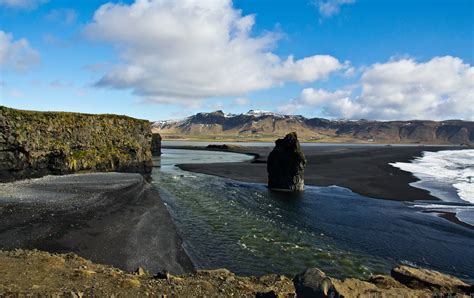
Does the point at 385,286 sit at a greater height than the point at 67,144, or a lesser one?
lesser

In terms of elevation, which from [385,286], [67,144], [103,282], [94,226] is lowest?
[94,226]

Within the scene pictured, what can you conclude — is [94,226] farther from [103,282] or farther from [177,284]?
[177,284]

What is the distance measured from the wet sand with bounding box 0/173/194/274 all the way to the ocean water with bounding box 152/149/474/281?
167 cm

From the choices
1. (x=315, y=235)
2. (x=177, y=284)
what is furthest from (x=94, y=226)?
(x=315, y=235)

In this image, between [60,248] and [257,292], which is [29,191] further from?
[257,292]

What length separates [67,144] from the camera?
45.8 meters

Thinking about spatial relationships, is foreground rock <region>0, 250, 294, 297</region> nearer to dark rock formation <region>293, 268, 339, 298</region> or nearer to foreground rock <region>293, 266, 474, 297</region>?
dark rock formation <region>293, 268, 339, 298</region>

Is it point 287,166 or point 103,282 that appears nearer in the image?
point 103,282

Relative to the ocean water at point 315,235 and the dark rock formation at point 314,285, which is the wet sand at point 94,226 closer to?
the ocean water at point 315,235

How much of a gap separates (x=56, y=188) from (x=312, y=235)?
24.8 meters

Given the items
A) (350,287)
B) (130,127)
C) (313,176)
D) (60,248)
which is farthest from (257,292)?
(130,127)

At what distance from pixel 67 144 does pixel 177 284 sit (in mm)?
41956

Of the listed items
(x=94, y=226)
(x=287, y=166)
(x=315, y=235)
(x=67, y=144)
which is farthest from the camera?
(x=67, y=144)

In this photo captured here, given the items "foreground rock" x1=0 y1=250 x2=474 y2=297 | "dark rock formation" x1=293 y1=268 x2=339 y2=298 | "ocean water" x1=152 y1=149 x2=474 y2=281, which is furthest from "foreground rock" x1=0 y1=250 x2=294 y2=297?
"ocean water" x1=152 y1=149 x2=474 y2=281
